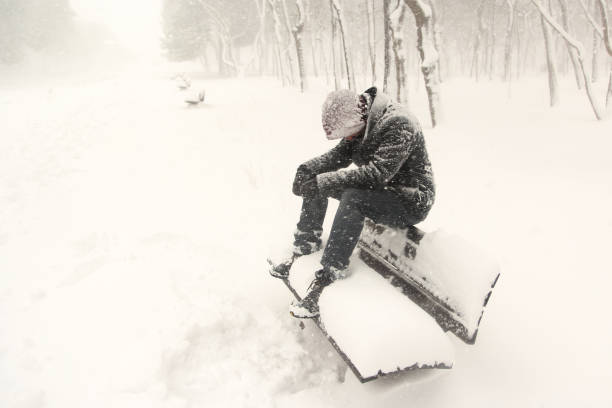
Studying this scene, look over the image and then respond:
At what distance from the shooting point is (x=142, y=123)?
928 centimetres

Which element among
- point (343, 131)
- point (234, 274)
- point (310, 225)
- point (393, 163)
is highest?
point (343, 131)

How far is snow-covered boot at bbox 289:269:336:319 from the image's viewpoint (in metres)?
2.31

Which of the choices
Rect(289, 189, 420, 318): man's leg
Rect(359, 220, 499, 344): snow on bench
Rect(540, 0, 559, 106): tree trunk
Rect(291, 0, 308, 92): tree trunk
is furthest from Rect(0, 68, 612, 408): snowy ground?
Rect(291, 0, 308, 92): tree trunk

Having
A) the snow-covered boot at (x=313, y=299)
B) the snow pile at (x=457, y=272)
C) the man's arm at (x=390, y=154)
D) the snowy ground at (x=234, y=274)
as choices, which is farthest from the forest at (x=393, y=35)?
the snow-covered boot at (x=313, y=299)

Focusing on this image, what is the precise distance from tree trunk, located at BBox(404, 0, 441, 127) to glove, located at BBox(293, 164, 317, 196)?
240 inches

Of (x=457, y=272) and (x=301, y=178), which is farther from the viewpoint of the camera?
(x=301, y=178)

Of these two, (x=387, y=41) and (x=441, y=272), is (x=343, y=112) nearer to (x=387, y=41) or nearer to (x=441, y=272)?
(x=441, y=272)

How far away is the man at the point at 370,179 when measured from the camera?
2.37 m

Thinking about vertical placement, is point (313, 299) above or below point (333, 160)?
below

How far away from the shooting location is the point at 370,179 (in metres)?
2.41

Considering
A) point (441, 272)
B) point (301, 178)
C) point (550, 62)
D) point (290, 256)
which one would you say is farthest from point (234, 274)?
point (550, 62)

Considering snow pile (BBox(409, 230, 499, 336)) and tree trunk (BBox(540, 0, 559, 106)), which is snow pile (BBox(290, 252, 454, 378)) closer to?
snow pile (BBox(409, 230, 499, 336))

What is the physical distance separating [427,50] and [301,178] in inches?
263

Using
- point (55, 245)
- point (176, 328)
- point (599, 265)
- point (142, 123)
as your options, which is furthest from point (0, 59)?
point (599, 265)
